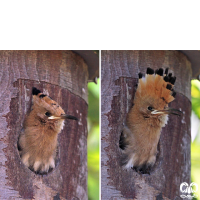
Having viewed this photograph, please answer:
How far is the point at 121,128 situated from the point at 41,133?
48 cm

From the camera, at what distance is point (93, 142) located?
2715mm

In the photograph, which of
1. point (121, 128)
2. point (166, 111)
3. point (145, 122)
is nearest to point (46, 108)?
point (121, 128)

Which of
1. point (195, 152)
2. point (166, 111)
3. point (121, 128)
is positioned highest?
point (166, 111)

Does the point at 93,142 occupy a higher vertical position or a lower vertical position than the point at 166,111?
lower

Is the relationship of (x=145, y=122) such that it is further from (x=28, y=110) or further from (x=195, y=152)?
(x=28, y=110)

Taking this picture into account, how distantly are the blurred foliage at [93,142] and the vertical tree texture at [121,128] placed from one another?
0.28 meters

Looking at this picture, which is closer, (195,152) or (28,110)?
(28,110)

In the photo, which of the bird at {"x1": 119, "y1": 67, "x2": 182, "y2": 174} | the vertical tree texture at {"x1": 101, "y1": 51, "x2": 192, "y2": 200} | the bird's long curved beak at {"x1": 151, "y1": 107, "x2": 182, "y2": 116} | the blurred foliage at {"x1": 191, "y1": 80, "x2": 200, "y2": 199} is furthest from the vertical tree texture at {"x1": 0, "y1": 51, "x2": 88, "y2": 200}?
the blurred foliage at {"x1": 191, "y1": 80, "x2": 200, "y2": 199}

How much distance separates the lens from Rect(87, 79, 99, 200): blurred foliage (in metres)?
2.64

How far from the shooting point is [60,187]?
7.74 feet

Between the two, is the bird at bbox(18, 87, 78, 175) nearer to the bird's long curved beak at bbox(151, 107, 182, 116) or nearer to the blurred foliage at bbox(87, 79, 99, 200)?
the blurred foliage at bbox(87, 79, 99, 200)

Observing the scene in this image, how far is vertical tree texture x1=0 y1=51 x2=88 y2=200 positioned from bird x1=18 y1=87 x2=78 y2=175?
0.12 feet
